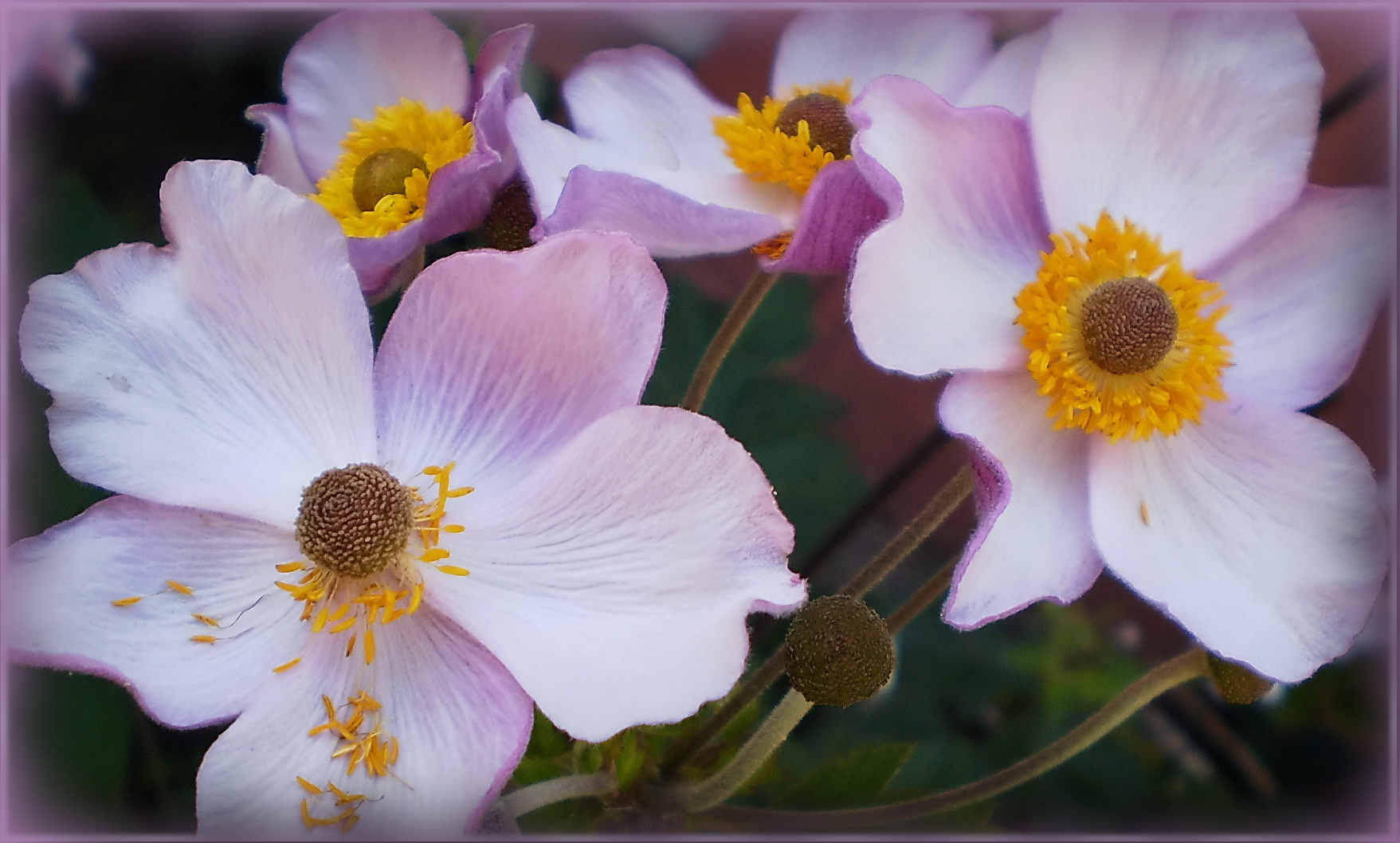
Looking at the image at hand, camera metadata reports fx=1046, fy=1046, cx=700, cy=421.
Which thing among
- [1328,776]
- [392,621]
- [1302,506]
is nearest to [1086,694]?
[1328,776]

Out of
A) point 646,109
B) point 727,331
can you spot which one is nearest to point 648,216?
point 727,331

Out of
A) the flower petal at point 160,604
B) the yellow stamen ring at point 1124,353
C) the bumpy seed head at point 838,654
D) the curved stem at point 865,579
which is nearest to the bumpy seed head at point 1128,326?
the yellow stamen ring at point 1124,353

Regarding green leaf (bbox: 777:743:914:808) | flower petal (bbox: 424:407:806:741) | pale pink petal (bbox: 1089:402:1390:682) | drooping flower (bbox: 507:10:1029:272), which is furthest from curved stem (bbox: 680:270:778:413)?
green leaf (bbox: 777:743:914:808)

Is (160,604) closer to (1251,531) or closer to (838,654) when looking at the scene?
(838,654)

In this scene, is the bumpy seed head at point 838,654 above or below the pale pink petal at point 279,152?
below

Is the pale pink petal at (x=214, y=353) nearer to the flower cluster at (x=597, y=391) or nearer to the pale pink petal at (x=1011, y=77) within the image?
the flower cluster at (x=597, y=391)

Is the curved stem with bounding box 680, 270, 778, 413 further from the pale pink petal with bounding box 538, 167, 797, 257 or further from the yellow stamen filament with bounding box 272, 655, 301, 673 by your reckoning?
the yellow stamen filament with bounding box 272, 655, 301, 673

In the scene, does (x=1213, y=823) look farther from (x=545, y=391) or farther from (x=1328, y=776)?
(x=545, y=391)
